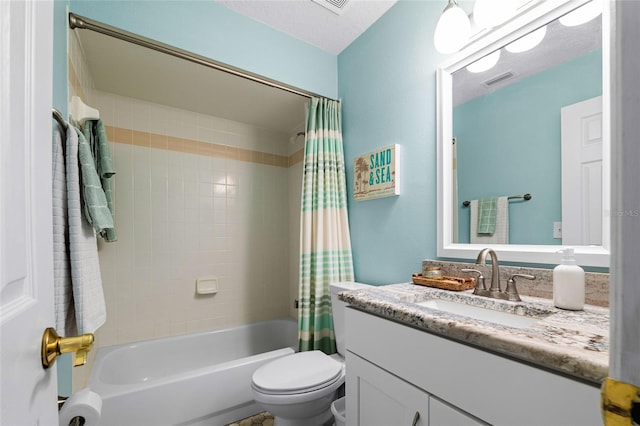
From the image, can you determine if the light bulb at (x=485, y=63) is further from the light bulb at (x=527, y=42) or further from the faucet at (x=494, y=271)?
the faucet at (x=494, y=271)

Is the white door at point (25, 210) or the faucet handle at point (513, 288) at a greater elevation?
the white door at point (25, 210)

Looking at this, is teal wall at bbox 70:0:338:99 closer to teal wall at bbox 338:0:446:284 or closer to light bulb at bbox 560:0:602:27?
teal wall at bbox 338:0:446:284

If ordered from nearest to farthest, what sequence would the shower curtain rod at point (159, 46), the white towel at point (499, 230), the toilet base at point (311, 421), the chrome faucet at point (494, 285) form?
the chrome faucet at point (494, 285)
the white towel at point (499, 230)
the shower curtain rod at point (159, 46)
the toilet base at point (311, 421)

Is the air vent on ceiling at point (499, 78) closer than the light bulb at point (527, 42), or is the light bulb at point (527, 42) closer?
the light bulb at point (527, 42)

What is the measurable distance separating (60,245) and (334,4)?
1.70 meters

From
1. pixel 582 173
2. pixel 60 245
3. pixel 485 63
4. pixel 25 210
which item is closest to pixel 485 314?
pixel 582 173

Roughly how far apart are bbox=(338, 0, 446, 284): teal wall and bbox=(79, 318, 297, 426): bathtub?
902 mm

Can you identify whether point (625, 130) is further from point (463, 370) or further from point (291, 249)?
point (291, 249)

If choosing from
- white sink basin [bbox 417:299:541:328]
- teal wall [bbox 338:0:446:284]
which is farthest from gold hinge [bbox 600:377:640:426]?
teal wall [bbox 338:0:446:284]

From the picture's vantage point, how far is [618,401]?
0.73 feet

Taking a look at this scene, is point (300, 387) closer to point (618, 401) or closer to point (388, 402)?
point (388, 402)

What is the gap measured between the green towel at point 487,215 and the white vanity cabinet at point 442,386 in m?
0.65

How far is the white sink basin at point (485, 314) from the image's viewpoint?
0.90m

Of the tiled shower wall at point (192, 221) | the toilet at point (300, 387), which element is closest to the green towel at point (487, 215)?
the toilet at point (300, 387)
